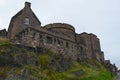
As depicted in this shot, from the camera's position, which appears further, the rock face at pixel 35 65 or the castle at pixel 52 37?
the castle at pixel 52 37

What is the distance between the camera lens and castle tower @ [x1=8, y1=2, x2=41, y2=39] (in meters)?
68.3

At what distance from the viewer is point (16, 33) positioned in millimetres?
67938

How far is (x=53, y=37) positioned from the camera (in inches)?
2657

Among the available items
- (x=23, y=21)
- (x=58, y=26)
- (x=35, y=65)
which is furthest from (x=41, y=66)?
(x=58, y=26)

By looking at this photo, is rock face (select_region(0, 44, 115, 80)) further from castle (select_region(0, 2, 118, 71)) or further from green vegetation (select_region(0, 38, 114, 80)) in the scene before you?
castle (select_region(0, 2, 118, 71))

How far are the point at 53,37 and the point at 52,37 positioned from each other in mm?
350

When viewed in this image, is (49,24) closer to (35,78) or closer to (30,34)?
(30,34)

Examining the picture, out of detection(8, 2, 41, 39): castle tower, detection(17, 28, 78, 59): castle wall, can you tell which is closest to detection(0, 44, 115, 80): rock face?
detection(17, 28, 78, 59): castle wall

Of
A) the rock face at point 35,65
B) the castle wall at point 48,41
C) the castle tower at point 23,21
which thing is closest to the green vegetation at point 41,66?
the rock face at point 35,65

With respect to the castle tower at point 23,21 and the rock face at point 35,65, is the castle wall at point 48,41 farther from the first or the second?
the castle tower at point 23,21

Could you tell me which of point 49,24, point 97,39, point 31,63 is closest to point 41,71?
point 31,63

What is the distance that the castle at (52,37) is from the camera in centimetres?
6294

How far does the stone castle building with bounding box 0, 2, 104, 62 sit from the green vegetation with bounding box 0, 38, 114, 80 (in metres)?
3.61

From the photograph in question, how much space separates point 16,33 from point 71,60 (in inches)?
609
